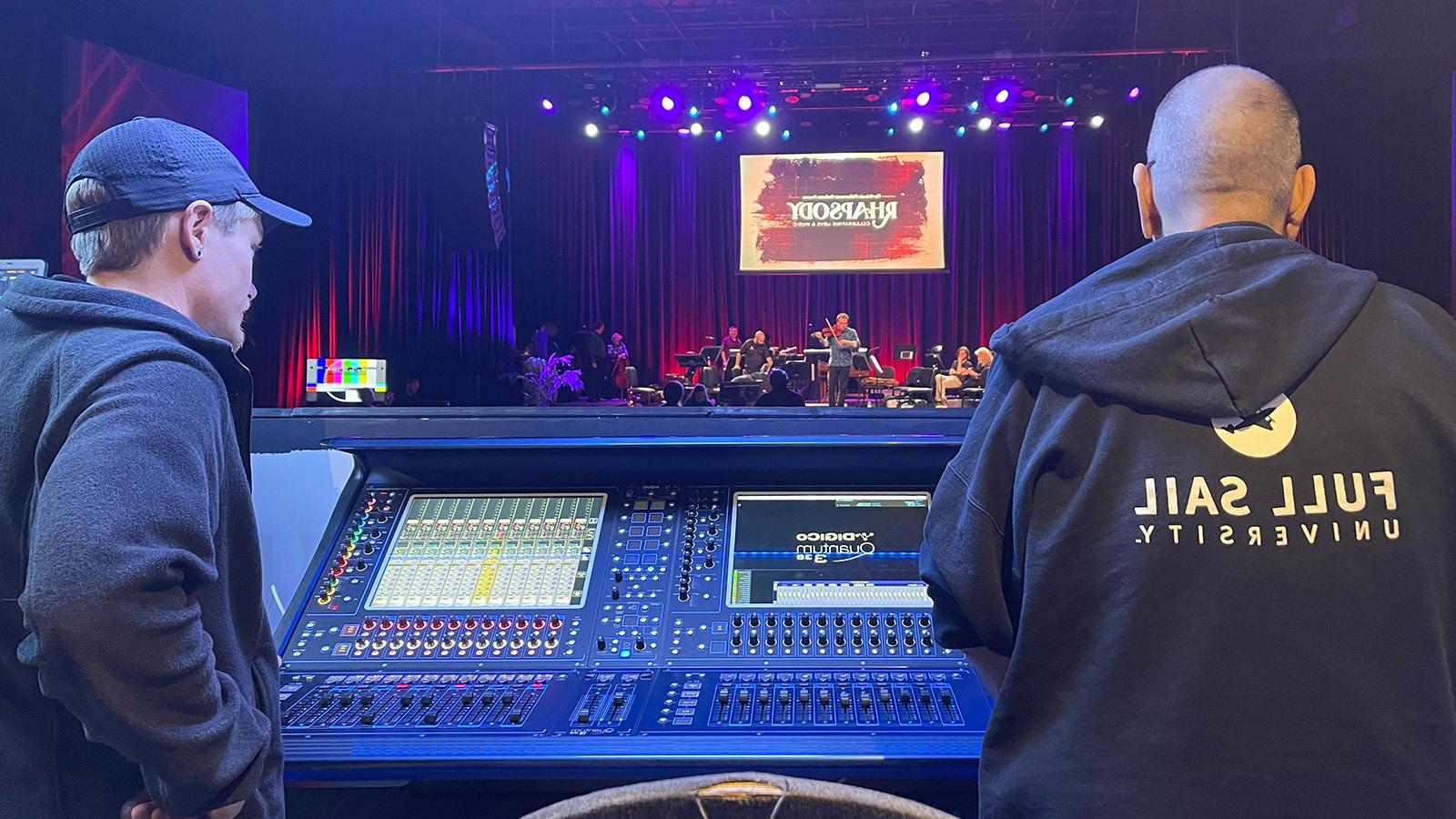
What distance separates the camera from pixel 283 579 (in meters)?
1.81

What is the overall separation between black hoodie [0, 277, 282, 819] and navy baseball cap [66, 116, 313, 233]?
0.39ft

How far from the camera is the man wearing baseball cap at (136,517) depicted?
936 millimetres

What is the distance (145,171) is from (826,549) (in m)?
1.29

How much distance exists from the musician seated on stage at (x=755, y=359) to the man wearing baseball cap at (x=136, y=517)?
10583mm

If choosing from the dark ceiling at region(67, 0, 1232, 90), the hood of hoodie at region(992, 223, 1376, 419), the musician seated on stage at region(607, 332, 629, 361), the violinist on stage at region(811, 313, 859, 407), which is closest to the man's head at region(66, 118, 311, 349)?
the hood of hoodie at region(992, 223, 1376, 419)

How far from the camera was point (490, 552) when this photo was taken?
1752mm

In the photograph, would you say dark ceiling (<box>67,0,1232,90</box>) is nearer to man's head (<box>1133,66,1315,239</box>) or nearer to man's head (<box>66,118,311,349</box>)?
man's head (<box>66,118,311,349</box>)

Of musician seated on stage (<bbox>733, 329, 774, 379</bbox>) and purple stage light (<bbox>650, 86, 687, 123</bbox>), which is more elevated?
purple stage light (<bbox>650, 86, 687, 123</bbox>)

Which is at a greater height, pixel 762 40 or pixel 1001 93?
pixel 762 40

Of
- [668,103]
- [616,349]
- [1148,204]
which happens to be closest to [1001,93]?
[668,103]

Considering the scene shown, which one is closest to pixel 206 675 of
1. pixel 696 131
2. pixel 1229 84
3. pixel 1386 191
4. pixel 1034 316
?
pixel 1034 316

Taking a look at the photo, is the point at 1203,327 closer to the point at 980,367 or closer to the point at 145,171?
the point at 145,171

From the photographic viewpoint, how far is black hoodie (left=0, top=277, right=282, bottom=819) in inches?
36.7

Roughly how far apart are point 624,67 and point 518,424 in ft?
30.3
